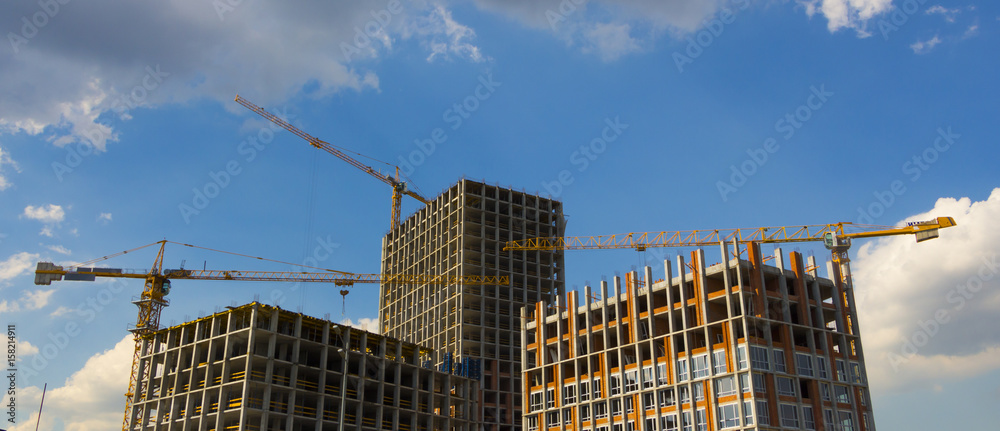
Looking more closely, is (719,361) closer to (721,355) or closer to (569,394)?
(721,355)

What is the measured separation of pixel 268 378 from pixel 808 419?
2565 inches

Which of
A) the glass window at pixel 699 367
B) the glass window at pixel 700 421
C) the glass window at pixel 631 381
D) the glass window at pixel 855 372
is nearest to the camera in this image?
the glass window at pixel 700 421

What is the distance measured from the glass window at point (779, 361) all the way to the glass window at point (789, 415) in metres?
4.29

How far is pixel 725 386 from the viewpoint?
97.8m

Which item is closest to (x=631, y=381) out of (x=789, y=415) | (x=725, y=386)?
(x=725, y=386)

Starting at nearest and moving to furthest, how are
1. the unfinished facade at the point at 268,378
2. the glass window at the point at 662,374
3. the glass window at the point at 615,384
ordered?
the unfinished facade at the point at 268,378 < the glass window at the point at 662,374 < the glass window at the point at 615,384

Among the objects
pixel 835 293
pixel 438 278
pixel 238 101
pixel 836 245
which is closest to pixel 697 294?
pixel 835 293

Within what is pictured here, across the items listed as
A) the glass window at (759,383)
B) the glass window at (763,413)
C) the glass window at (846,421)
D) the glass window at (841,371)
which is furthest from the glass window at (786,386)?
the glass window at (841,371)

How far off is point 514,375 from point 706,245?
44.6 meters

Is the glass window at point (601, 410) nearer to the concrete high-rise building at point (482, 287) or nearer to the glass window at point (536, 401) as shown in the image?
the glass window at point (536, 401)

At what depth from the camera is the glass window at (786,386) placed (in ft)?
319

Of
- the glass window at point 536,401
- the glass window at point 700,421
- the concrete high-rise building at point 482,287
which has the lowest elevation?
the glass window at point 700,421

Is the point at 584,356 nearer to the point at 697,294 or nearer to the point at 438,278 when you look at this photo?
the point at 697,294

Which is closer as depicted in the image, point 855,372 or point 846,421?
point 846,421
